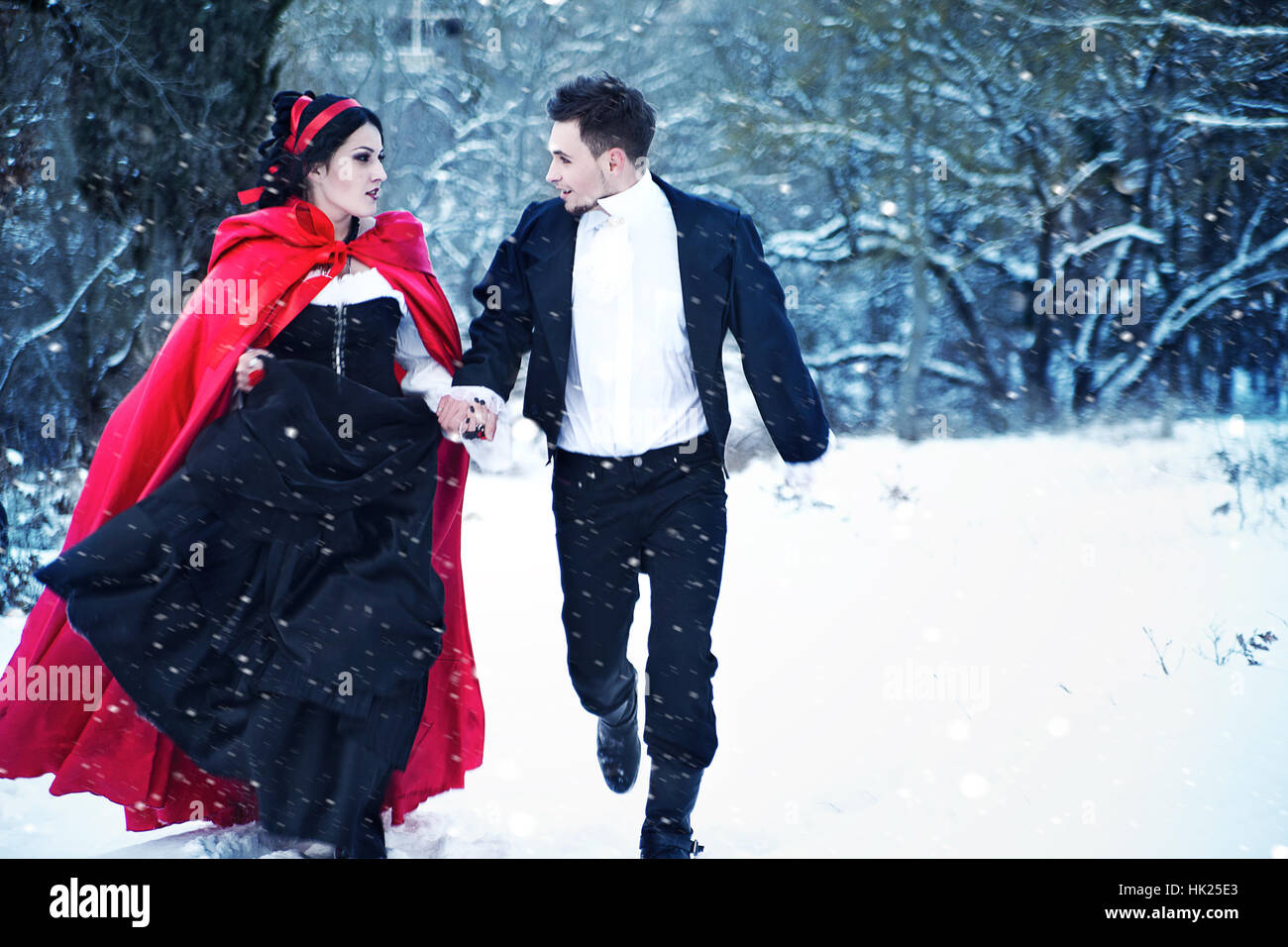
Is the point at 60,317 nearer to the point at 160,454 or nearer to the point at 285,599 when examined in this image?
the point at 160,454

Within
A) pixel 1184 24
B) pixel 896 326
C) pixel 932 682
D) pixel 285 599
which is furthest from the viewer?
pixel 896 326

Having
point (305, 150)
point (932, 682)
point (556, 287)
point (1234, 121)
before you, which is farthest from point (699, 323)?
point (1234, 121)

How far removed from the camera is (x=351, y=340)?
10.4 feet

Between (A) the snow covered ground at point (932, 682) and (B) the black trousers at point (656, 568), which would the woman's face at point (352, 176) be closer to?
(B) the black trousers at point (656, 568)

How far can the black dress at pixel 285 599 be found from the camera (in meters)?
2.83

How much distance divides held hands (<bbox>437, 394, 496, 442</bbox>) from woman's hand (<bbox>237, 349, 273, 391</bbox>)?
1.79ft

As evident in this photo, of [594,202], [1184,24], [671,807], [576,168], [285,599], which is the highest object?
[1184,24]

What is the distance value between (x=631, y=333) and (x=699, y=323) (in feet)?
0.73

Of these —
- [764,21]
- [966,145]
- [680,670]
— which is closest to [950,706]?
[680,670]

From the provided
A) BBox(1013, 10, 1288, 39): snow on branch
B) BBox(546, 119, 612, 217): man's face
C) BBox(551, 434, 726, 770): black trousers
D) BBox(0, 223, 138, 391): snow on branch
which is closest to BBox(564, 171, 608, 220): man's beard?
A: BBox(546, 119, 612, 217): man's face

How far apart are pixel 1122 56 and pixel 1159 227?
1628 millimetres

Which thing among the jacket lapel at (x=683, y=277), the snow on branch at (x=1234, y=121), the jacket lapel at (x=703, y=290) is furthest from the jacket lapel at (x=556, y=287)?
the snow on branch at (x=1234, y=121)

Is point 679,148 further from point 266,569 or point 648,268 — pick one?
point 266,569

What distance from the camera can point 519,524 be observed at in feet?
26.4
